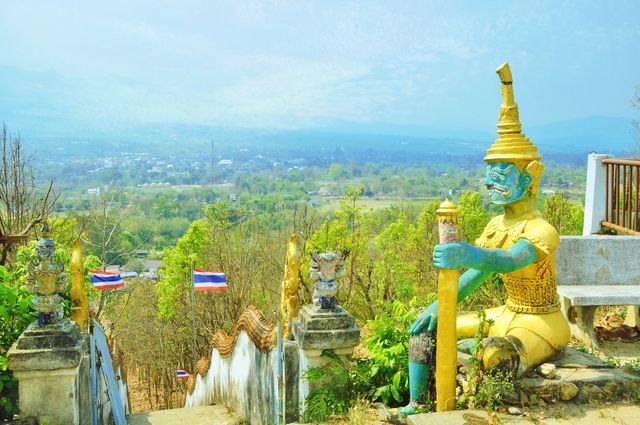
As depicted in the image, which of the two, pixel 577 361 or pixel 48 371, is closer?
pixel 48 371

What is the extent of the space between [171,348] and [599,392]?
18.1m

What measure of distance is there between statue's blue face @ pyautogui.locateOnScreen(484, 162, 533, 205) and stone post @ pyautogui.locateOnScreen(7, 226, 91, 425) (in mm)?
3923

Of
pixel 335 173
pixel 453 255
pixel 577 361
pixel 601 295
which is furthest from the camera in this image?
pixel 335 173

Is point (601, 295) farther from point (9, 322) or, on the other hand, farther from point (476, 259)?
point (9, 322)

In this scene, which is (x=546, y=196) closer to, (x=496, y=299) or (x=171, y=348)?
(x=496, y=299)

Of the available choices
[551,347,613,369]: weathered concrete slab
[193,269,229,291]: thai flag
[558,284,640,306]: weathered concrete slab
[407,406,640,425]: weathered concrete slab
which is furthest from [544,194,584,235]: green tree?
Answer: [407,406,640,425]: weathered concrete slab

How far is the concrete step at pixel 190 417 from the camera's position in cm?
877

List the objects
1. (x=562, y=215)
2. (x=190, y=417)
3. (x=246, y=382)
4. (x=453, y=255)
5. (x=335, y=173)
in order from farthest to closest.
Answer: (x=335, y=173) → (x=562, y=215) → (x=190, y=417) → (x=246, y=382) → (x=453, y=255)

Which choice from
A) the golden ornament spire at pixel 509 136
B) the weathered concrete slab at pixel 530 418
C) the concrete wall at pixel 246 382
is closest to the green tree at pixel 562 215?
the concrete wall at pixel 246 382

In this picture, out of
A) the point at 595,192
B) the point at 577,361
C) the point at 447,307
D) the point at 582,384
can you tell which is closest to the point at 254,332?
the point at 447,307

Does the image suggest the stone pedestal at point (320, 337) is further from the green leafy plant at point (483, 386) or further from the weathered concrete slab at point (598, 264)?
the weathered concrete slab at point (598, 264)

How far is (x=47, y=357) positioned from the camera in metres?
4.92

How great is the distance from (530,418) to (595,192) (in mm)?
6690

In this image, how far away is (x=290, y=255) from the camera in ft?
20.4
